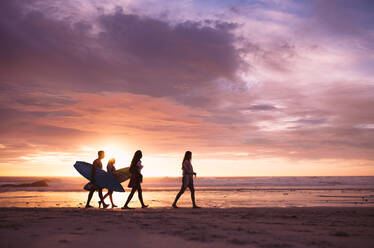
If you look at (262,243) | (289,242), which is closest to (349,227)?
(289,242)

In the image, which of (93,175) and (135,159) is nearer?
(93,175)

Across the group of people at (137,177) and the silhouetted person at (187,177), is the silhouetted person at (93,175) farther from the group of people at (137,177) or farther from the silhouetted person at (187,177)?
the silhouetted person at (187,177)

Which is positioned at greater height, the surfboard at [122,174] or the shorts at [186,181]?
the surfboard at [122,174]

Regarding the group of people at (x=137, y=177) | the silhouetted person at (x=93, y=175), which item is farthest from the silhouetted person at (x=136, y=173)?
the silhouetted person at (x=93, y=175)

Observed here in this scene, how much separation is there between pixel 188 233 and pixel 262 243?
163 cm

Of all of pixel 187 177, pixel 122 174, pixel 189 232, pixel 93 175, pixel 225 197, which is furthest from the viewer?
pixel 225 197

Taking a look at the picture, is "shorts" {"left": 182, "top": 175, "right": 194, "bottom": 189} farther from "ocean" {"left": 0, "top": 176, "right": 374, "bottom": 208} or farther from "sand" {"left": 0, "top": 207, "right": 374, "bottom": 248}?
"sand" {"left": 0, "top": 207, "right": 374, "bottom": 248}

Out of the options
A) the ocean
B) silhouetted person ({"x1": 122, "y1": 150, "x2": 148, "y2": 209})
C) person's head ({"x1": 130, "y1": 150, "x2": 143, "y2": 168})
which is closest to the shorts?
silhouetted person ({"x1": 122, "y1": 150, "x2": 148, "y2": 209})

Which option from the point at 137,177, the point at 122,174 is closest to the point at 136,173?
the point at 137,177

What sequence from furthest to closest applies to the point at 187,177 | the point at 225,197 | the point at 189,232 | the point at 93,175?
1. the point at 225,197
2. the point at 187,177
3. the point at 93,175
4. the point at 189,232

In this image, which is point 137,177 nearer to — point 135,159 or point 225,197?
point 135,159

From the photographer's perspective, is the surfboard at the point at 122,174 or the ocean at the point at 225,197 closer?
the surfboard at the point at 122,174

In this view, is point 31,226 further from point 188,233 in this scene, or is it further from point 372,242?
point 372,242

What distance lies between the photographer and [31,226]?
7.55 m
